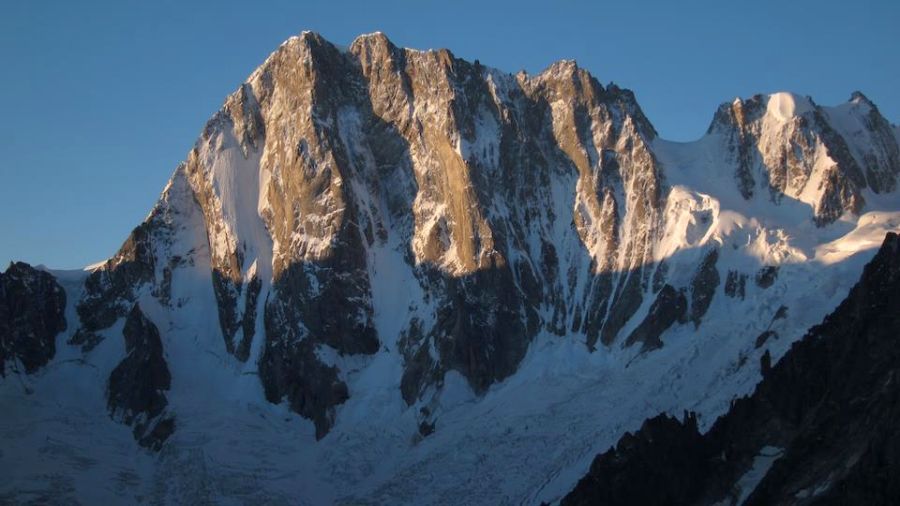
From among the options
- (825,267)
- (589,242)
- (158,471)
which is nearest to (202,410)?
(158,471)

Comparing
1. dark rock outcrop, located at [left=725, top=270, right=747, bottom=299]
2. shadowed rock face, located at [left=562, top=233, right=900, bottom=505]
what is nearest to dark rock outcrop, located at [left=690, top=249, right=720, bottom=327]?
dark rock outcrop, located at [left=725, top=270, right=747, bottom=299]

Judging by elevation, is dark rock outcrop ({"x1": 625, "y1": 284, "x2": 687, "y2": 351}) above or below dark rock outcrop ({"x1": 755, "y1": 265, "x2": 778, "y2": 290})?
above

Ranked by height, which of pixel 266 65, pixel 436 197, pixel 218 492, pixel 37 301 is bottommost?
pixel 218 492

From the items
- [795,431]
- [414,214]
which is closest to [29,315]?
[414,214]

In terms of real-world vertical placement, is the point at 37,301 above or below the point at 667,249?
above

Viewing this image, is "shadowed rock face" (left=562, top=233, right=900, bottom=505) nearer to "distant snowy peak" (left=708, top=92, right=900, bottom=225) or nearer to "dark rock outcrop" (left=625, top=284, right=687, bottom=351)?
"dark rock outcrop" (left=625, top=284, right=687, bottom=351)

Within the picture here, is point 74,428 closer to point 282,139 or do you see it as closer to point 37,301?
point 37,301

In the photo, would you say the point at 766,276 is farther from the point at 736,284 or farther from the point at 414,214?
the point at 414,214
